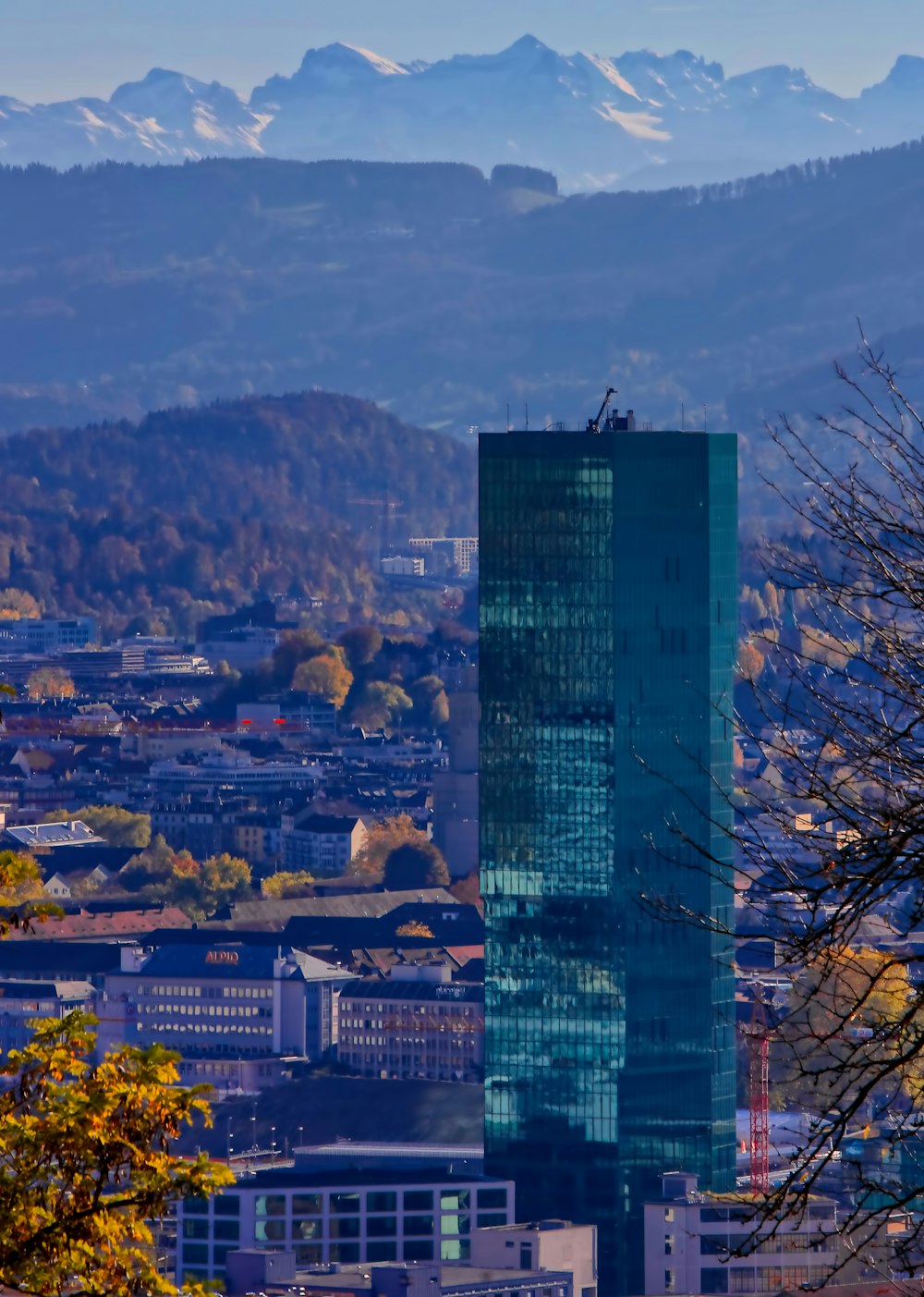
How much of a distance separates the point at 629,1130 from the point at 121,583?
149 m

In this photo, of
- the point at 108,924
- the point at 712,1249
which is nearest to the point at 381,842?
the point at 108,924

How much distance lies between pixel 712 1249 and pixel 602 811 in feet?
31.8

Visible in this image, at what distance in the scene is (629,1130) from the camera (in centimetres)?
5034

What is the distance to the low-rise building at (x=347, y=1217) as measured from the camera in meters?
47.6

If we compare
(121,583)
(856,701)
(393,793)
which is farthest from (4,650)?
(856,701)

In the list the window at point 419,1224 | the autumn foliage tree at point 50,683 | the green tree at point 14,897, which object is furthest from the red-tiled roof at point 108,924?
the green tree at point 14,897

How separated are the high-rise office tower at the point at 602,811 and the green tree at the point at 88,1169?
121 feet

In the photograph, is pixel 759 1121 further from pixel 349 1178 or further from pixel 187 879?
pixel 187 879

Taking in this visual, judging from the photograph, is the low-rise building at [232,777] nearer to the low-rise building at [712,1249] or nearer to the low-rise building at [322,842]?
the low-rise building at [322,842]

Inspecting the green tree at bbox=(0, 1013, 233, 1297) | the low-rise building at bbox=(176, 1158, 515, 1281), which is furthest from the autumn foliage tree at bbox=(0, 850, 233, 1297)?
the low-rise building at bbox=(176, 1158, 515, 1281)

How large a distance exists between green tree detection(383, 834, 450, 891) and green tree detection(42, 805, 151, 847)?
36.1ft

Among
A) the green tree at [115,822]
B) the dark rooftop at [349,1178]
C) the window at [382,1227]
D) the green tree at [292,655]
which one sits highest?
the green tree at [292,655]

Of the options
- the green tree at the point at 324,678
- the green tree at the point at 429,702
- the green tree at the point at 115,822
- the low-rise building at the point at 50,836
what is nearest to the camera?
the low-rise building at the point at 50,836

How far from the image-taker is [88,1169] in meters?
12.2
